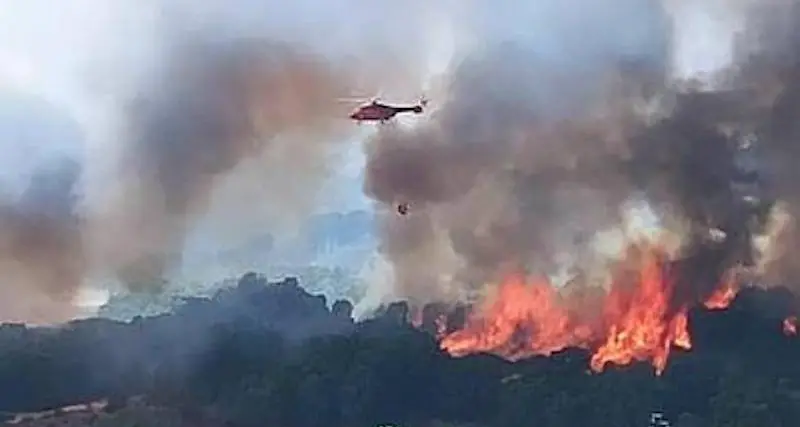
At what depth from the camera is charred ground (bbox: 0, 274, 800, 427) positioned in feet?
172

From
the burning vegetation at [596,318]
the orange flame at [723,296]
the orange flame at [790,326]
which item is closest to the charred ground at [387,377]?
the orange flame at [790,326]

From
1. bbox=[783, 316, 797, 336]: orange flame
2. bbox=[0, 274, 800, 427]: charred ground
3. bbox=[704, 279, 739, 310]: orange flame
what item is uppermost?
bbox=[704, 279, 739, 310]: orange flame

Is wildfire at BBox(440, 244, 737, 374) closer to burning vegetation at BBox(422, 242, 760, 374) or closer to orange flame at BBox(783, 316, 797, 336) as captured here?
burning vegetation at BBox(422, 242, 760, 374)

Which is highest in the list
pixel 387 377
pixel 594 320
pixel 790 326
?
pixel 594 320

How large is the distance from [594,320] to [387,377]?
26.6 ft

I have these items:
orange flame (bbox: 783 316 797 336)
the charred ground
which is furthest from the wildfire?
orange flame (bbox: 783 316 797 336)

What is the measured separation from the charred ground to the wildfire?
58cm

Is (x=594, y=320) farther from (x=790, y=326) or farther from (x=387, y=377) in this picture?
(x=387, y=377)

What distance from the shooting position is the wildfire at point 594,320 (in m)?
55.0

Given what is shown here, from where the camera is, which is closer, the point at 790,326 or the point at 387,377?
the point at 387,377

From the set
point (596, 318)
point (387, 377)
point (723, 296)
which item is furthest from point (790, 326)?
point (387, 377)

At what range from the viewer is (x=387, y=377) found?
53750mm

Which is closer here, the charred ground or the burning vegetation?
the charred ground

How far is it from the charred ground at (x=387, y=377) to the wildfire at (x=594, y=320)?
576mm
